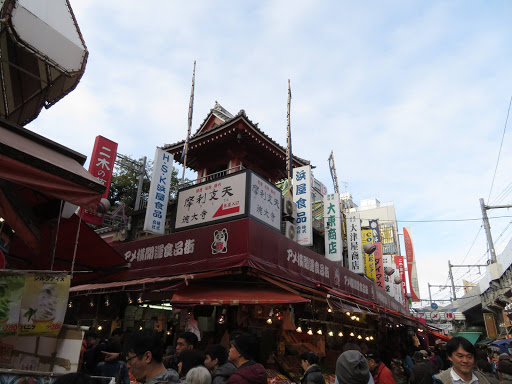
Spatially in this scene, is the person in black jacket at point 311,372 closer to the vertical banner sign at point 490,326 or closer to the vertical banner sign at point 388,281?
the vertical banner sign at point 388,281

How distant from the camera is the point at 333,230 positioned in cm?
1495

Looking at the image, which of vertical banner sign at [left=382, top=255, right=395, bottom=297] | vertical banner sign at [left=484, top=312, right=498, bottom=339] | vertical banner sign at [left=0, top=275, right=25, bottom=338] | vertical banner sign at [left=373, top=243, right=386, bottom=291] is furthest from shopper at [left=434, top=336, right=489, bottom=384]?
vertical banner sign at [left=484, top=312, right=498, bottom=339]

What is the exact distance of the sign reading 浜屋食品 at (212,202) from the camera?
10.1 meters

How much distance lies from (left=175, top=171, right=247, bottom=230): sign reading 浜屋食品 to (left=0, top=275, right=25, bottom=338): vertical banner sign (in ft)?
21.3

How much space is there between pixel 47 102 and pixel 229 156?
9490 millimetres

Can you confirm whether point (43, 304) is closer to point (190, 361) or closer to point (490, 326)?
point (190, 361)

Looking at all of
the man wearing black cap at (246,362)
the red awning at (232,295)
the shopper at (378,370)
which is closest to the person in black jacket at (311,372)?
the shopper at (378,370)

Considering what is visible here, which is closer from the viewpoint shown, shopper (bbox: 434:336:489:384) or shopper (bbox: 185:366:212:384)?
shopper (bbox: 434:336:489:384)

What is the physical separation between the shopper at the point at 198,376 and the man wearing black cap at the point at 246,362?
0.35 metres

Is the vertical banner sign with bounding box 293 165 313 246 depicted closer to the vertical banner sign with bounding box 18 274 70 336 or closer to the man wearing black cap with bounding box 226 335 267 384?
the man wearing black cap with bounding box 226 335 267 384

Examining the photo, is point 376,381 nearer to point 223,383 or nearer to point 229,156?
point 223,383

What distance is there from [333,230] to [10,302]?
12.8 meters

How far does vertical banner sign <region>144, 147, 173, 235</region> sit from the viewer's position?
1103cm

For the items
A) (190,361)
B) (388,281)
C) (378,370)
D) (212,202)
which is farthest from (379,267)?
(190,361)
